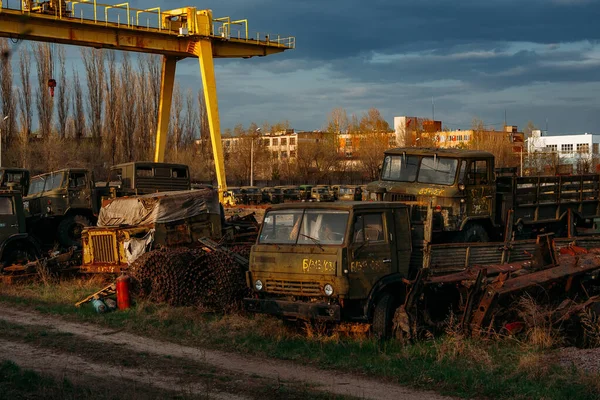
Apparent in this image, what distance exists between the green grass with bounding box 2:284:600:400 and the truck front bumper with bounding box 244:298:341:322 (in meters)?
0.42

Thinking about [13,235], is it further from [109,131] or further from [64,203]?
[109,131]

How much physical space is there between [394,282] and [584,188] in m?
11.6

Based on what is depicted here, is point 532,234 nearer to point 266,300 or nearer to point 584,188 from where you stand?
point 584,188

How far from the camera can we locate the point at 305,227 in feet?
33.7

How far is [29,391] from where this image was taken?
750cm

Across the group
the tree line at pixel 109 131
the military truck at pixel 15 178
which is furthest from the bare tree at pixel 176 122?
the military truck at pixel 15 178

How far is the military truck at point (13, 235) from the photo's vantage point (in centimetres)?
1647

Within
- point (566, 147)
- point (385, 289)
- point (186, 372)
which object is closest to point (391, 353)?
point (385, 289)

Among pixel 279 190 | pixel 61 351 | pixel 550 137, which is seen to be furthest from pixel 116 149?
pixel 550 137

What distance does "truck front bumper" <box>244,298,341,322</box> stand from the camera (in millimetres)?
9609

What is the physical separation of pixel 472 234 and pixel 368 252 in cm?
634

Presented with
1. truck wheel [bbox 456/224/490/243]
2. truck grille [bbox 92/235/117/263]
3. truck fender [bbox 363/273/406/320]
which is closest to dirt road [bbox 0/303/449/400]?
truck fender [bbox 363/273/406/320]

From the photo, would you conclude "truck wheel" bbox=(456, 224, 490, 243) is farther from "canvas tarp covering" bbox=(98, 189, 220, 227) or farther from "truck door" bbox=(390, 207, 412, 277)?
"canvas tarp covering" bbox=(98, 189, 220, 227)

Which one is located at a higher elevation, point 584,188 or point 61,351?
point 584,188
